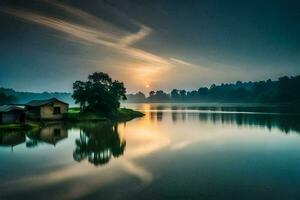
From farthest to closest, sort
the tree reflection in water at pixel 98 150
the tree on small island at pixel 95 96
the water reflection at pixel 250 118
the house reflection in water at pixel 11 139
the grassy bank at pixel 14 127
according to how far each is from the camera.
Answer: the tree on small island at pixel 95 96 → the water reflection at pixel 250 118 → the grassy bank at pixel 14 127 → the house reflection in water at pixel 11 139 → the tree reflection in water at pixel 98 150

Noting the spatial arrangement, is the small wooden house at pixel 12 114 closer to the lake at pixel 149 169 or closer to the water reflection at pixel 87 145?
the water reflection at pixel 87 145

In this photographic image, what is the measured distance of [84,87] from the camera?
79562mm

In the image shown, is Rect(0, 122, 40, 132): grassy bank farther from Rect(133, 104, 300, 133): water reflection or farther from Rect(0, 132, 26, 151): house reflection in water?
Rect(133, 104, 300, 133): water reflection

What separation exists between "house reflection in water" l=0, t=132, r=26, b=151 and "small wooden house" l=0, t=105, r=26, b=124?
8585 mm

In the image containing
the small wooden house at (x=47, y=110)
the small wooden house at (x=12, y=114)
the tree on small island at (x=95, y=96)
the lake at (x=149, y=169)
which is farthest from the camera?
the tree on small island at (x=95, y=96)

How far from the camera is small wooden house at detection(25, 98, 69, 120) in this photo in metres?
64.6

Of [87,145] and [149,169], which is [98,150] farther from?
[149,169]

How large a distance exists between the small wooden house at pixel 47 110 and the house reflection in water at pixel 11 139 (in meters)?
21.8

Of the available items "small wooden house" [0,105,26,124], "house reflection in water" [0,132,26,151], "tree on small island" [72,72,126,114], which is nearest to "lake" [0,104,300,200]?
"house reflection in water" [0,132,26,151]

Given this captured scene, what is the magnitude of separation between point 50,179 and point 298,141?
32825 mm

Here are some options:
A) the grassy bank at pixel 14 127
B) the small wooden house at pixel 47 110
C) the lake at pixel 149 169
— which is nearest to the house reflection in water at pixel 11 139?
the lake at pixel 149 169

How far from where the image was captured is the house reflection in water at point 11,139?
33844 millimetres

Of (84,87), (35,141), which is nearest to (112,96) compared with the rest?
(84,87)

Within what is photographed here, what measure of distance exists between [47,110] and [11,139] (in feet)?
94.7
